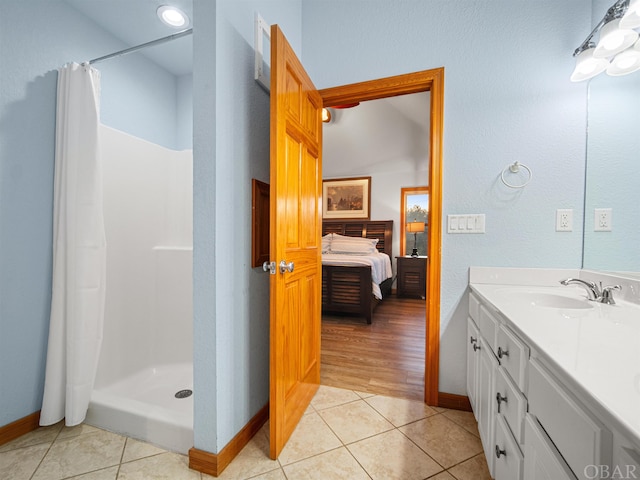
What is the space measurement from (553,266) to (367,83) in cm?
162

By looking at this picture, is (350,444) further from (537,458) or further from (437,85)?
(437,85)

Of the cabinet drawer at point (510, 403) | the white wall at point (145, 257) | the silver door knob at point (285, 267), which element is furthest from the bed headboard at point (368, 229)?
the cabinet drawer at point (510, 403)

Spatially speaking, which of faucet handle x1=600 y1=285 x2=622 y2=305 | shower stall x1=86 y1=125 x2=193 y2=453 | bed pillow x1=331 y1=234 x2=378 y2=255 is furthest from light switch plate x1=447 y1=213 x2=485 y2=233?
bed pillow x1=331 y1=234 x2=378 y2=255

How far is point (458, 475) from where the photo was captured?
124cm

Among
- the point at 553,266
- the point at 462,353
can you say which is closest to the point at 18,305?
the point at 462,353

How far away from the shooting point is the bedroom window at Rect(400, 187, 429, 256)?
213 inches

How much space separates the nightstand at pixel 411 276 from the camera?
4.91 m

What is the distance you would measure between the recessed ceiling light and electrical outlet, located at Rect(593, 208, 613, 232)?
2.76 m

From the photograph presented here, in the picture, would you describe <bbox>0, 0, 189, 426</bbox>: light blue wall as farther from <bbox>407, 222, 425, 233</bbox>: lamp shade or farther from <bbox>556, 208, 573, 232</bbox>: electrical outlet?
<bbox>407, 222, 425, 233</bbox>: lamp shade

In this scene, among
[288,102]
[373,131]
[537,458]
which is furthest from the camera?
[373,131]

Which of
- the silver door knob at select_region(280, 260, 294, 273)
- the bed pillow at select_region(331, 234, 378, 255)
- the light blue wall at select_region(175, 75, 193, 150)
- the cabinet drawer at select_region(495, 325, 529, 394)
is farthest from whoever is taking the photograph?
the bed pillow at select_region(331, 234, 378, 255)

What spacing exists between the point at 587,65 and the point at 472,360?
5.43 feet

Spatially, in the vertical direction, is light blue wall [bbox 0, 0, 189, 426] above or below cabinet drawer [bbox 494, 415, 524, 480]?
above

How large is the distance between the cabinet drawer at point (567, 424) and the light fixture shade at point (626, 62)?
153 cm
